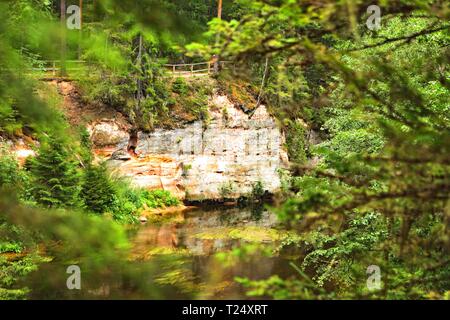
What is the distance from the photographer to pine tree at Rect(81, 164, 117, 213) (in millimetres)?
16656

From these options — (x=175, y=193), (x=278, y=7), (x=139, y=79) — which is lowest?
(x=175, y=193)

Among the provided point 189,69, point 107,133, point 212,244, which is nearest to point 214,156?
point 107,133

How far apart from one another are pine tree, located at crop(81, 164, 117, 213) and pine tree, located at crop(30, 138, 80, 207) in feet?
6.22

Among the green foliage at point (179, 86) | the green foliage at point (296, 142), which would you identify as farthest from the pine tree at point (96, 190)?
the green foliage at point (296, 142)

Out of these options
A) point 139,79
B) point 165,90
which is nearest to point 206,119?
point 165,90

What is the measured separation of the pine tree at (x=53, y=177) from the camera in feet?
45.1

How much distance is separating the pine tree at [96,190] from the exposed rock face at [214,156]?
3.85 metres

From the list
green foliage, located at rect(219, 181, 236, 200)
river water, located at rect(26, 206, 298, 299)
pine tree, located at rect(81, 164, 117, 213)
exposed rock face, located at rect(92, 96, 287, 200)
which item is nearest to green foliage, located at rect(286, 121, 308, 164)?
exposed rock face, located at rect(92, 96, 287, 200)

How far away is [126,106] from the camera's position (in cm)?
2302

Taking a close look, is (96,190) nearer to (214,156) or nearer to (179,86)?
(214,156)

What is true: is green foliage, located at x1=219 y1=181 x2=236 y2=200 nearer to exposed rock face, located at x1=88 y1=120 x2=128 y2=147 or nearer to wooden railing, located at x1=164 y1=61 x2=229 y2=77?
exposed rock face, located at x1=88 y1=120 x2=128 y2=147

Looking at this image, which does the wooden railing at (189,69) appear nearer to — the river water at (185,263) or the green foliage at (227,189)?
the green foliage at (227,189)
